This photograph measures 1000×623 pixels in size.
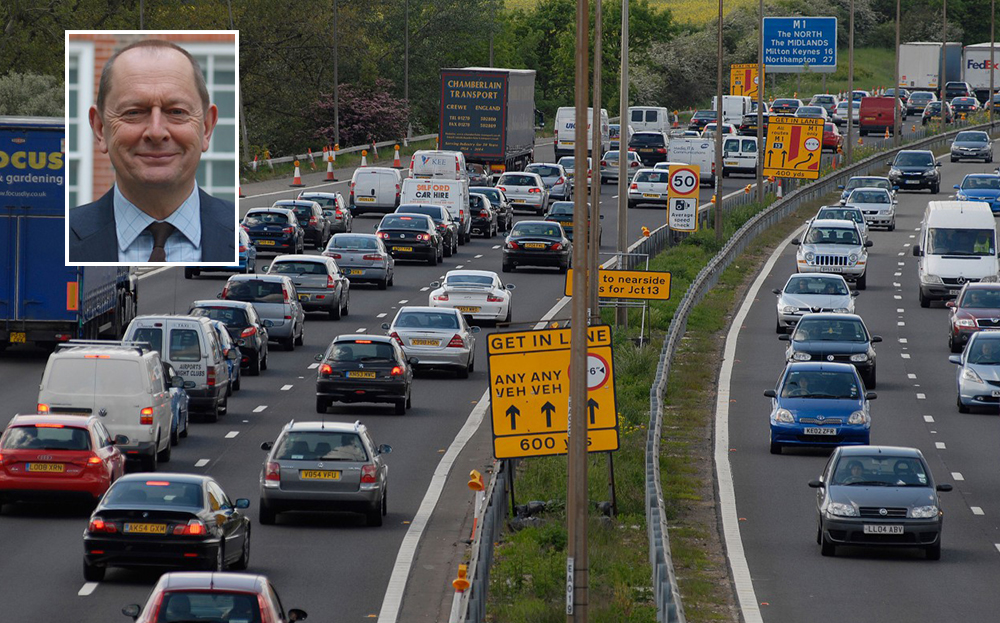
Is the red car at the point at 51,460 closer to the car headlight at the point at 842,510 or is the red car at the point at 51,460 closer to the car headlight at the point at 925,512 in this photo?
the car headlight at the point at 842,510

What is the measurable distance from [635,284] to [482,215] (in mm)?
29159

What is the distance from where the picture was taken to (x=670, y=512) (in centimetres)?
2677

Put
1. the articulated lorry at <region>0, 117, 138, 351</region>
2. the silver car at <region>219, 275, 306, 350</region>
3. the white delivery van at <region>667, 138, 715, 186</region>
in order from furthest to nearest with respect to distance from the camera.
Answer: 1. the white delivery van at <region>667, 138, 715, 186</region>
2. the silver car at <region>219, 275, 306, 350</region>
3. the articulated lorry at <region>0, 117, 138, 351</region>

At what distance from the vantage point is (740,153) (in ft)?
→ 289

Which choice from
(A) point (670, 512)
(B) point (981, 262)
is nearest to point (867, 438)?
(A) point (670, 512)

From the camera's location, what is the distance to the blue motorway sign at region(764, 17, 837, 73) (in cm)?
10169

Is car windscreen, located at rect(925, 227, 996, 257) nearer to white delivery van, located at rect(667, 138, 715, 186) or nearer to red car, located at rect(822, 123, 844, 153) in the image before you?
white delivery van, located at rect(667, 138, 715, 186)

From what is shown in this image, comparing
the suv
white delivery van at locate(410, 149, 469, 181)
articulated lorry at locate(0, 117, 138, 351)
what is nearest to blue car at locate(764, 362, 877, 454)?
articulated lorry at locate(0, 117, 138, 351)

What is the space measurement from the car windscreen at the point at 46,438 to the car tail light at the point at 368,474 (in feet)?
11.0

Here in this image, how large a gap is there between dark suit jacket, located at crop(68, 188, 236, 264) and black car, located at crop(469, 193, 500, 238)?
40215 millimetres

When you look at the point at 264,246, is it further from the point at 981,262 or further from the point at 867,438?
the point at 867,438

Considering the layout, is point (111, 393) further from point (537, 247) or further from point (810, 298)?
point (537, 247)

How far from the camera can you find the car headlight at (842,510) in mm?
24188

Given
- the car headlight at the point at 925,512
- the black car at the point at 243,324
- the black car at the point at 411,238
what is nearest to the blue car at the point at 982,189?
the black car at the point at 411,238
